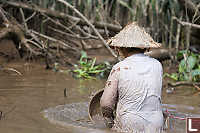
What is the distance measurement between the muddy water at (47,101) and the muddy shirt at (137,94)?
372mm

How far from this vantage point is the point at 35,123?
3320 mm

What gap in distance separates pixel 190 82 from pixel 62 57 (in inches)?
106

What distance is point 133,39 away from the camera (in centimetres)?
300

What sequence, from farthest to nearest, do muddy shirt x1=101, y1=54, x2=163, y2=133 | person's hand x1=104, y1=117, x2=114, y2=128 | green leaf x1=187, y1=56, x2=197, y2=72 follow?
1. green leaf x1=187, y1=56, x2=197, y2=72
2. person's hand x1=104, y1=117, x2=114, y2=128
3. muddy shirt x1=101, y1=54, x2=163, y2=133

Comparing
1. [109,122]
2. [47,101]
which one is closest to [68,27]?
[47,101]

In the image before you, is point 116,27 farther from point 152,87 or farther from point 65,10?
point 152,87

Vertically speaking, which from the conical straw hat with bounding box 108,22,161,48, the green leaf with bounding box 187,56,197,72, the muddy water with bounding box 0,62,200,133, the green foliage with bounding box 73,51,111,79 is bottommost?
→ the muddy water with bounding box 0,62,200,133

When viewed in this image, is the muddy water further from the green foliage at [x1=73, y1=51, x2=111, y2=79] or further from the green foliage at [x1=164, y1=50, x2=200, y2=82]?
the green foliage at [x1=164, y1=50, x2=200, y2=82]

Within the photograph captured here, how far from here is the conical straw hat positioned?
2.97 meters

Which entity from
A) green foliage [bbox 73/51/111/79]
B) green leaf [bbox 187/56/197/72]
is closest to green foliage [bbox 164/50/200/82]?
green leaf [bbox 187/56/197/72]

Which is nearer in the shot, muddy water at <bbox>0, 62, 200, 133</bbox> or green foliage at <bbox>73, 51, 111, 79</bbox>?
muddy water at <bbox>0, 62, 200, 133</bbox>

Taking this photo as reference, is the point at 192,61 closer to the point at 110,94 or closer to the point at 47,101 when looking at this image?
the point at 47,101

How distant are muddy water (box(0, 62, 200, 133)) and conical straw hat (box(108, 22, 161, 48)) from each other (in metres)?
0.82

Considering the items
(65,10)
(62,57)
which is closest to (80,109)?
(62,57)
